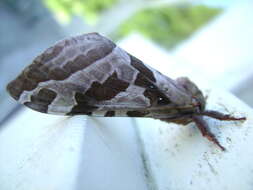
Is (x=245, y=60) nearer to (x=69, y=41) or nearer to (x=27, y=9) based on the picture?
(x=69, y=41)

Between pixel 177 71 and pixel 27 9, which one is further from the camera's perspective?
pixel 27 9

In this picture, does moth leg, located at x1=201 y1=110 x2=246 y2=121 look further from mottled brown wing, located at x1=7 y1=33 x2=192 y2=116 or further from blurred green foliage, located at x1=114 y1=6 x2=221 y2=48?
blurred green foliage, located at x1=114 y1=6 x2=221 y2=48

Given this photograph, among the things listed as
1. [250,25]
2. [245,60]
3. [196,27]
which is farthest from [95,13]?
[245,60]

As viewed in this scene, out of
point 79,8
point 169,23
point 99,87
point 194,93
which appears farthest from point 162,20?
point 99,87

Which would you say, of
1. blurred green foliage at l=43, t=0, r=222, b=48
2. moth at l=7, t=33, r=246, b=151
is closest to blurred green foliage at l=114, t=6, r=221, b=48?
blurred green foliage at l=43, t=0, r=222, b=48

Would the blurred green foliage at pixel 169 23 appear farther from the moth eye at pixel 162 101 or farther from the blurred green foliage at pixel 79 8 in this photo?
the moth eye at pixel 162 101

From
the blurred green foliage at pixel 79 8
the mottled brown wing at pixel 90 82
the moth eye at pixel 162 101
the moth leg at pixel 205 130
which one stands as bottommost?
the moth leg at pixel 205 130

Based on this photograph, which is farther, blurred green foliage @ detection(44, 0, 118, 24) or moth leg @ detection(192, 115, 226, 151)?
blurred green foliage @ detection(44, 0, 118, 24)

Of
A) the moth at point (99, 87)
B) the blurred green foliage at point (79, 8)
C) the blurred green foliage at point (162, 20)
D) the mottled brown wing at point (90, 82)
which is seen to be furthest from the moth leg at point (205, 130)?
the blurred green foliage at point (162, 20)
